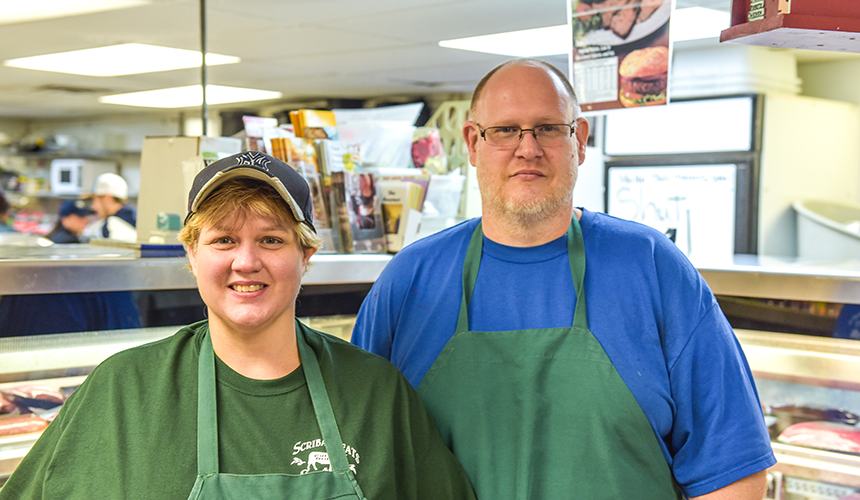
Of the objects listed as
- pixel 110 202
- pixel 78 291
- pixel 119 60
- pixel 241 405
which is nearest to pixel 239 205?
pixel 241 405

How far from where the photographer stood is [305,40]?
17.2 feet

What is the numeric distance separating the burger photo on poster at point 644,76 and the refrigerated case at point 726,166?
8.17 ft

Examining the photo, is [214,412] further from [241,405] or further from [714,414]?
[714,414]

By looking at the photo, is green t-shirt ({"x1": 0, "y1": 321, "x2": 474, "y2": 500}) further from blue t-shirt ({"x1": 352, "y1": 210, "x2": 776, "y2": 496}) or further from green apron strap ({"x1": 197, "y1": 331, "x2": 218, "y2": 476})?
blue t-shirt ({"x1": 352, "y1": 210, "x2": 776, "y2": 496})

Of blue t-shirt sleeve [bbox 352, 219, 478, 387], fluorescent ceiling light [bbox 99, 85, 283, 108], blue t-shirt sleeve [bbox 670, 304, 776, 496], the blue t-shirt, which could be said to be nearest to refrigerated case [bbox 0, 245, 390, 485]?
blue t-shirt sleeve [bbox 352, 219, 478, 387]

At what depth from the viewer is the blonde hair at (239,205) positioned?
50.2 inches

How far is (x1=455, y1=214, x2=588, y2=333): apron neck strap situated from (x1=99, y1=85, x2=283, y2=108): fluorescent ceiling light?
649 cm

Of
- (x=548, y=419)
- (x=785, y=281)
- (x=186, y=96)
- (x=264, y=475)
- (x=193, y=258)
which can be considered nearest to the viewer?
(x=264, y=475)

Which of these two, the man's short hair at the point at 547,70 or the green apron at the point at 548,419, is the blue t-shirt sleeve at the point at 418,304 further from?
the man's short hair at the point at 547,70

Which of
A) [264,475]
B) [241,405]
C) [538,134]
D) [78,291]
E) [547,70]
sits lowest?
[264,475]

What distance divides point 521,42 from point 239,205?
175 inches

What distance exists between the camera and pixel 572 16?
253 cm

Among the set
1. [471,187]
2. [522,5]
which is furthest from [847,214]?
[471,187]

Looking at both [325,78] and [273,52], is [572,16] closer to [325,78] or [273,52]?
[273,52]
